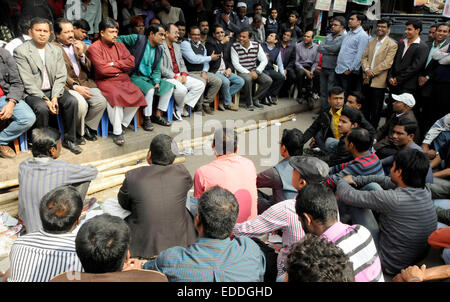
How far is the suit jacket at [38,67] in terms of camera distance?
4.14 metres

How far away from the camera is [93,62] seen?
4895 mm

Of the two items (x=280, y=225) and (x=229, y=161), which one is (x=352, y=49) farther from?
(x=280, y=225)

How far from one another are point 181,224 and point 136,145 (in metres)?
2.50

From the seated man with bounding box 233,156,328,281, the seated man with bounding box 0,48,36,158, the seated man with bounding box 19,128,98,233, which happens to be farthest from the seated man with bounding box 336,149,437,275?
the seated man with bounding box 0,48,36,158

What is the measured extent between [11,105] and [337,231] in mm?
3557

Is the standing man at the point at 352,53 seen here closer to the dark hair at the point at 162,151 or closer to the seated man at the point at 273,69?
the seated man at the point at 273,69

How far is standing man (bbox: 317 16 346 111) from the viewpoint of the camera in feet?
22.1

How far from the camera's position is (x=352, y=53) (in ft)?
21.5

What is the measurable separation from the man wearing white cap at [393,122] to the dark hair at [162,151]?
9.51 feet

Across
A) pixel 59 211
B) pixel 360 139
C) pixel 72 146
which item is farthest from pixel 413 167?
pixel 72 146

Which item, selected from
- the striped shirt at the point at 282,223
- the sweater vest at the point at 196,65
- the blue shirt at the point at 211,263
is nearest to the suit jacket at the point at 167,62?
the sweater vest at the point at 196,65

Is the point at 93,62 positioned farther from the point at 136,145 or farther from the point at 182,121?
the point at 182,121

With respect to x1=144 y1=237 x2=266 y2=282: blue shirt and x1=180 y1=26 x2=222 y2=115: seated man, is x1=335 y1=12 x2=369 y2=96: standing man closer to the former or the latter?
x1=180 y1=26 x2=222 y2=115: seated man
